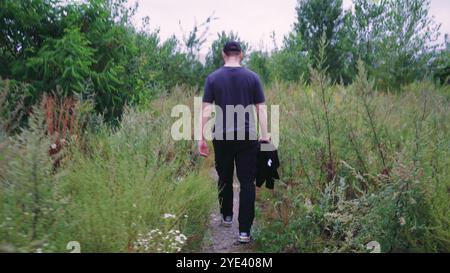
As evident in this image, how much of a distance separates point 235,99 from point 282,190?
1306mm

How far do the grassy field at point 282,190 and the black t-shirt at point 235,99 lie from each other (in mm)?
650

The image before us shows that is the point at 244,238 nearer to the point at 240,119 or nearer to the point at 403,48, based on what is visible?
the point at 240,119

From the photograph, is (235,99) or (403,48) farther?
(403,48)

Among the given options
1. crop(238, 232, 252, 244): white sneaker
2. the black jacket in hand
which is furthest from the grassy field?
the black jacket in hand

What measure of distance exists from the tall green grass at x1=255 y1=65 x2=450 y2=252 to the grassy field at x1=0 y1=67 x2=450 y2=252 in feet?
0.04

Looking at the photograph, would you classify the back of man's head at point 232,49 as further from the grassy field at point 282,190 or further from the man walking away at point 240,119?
the grassy field at point 282,190

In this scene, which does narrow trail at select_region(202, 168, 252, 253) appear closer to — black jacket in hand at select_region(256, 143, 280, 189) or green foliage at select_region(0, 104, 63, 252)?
black jacket in hand at select_region(256, 143, 280, 189)

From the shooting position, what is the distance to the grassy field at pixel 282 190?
7.66 feet

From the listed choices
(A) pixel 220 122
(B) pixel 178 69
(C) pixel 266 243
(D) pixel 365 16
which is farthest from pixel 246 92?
(D) pixel 365 16

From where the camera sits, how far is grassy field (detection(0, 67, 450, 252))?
2336mm

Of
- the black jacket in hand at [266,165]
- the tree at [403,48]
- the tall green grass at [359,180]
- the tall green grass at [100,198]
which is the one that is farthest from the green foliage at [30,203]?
the tree at [403,48]

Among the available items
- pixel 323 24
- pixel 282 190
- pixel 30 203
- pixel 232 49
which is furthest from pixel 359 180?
pixel 323 24

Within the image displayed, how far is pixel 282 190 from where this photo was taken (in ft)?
14.3

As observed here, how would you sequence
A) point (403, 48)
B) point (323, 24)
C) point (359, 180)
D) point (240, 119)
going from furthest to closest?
1. point (323, 24)
2. point (403, 48)
3. point (359, 180)
4. point (240, 119)
